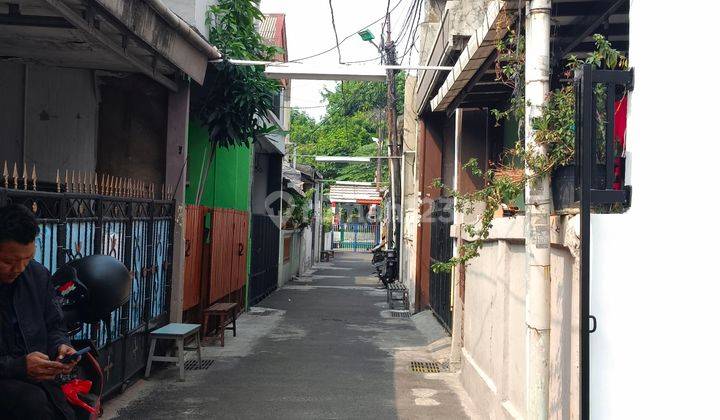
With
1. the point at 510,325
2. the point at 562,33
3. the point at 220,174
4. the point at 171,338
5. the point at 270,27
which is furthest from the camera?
the point at 270,27

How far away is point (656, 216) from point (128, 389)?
625 centimetres

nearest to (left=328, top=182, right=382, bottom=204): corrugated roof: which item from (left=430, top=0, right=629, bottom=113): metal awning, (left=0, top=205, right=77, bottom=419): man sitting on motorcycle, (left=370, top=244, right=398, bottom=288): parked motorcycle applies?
(left=370, top=244, right=398, bottom=288): parked motorcycle

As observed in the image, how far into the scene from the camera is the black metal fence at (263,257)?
15.8 meters

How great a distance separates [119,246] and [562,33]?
493cm

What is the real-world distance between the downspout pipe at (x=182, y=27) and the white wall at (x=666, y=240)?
4.66m

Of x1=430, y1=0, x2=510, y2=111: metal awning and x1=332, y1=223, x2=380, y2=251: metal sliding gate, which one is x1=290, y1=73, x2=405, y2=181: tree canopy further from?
x1=430, y1=0, x2=510, y2=111: metal awning

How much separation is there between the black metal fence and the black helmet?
451 inches

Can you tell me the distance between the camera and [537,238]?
422cm

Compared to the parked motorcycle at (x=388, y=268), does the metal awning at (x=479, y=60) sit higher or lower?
higher

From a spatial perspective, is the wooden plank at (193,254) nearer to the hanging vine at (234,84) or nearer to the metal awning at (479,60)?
the hanging vine at (234,84)

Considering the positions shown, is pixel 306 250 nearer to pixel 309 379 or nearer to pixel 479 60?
pixel 309 379

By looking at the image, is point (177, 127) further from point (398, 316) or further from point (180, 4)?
point (398, 316)

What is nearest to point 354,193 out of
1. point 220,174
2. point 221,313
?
point 220,174

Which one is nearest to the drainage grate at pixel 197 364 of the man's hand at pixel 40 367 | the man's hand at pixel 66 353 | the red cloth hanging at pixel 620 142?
the man's hand at pixel 66 353
